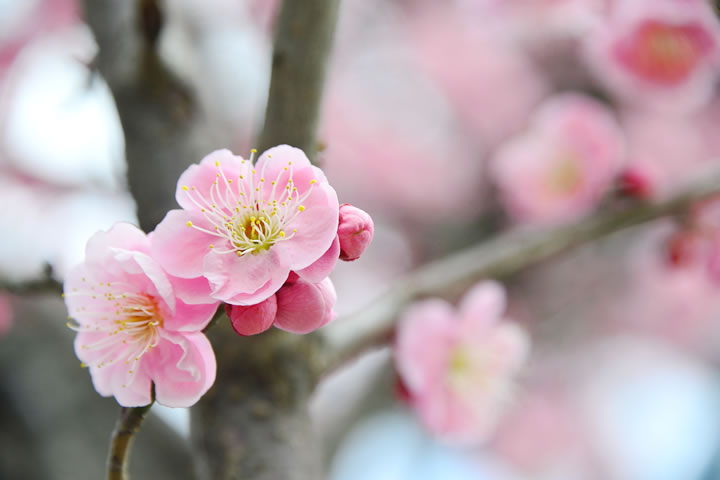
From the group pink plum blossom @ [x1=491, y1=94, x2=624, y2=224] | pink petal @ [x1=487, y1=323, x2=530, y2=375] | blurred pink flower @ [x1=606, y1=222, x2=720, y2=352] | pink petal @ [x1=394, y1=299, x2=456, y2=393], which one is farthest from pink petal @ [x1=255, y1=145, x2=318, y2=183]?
blurred pink flower @ [x1=606, y1=222, x2=720, y2=352]

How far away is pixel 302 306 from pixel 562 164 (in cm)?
109

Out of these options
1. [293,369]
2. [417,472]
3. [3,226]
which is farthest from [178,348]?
[3,226]

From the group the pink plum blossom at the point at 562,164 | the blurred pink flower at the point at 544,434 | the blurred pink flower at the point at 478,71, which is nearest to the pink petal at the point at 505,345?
the pink plum blossom at the point at 562,164

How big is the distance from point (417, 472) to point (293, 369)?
1302 mm

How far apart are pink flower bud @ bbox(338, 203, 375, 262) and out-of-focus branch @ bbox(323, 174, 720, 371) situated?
313mm

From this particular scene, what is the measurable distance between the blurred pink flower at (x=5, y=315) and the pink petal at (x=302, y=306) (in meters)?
1.05

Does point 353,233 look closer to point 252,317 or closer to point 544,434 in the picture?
point 252,317

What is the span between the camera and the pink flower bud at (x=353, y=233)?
1.31 feet

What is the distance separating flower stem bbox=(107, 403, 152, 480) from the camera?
413mm

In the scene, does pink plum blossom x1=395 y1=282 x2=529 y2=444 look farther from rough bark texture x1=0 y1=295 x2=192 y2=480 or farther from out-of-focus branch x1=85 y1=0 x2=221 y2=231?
rough bark texture x1=0 y1=295 x2=192 y2=480

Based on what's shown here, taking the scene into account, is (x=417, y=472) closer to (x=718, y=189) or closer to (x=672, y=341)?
(x=718, y=189)

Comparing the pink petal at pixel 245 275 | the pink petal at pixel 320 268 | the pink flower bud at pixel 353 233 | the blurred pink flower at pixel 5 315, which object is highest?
the pink flower bud at pixel 353 233

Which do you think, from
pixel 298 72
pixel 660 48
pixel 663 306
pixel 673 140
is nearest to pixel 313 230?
pixel 298 72

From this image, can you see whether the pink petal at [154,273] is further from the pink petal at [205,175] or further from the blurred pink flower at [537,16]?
the blurred pink flower at [537,16]
